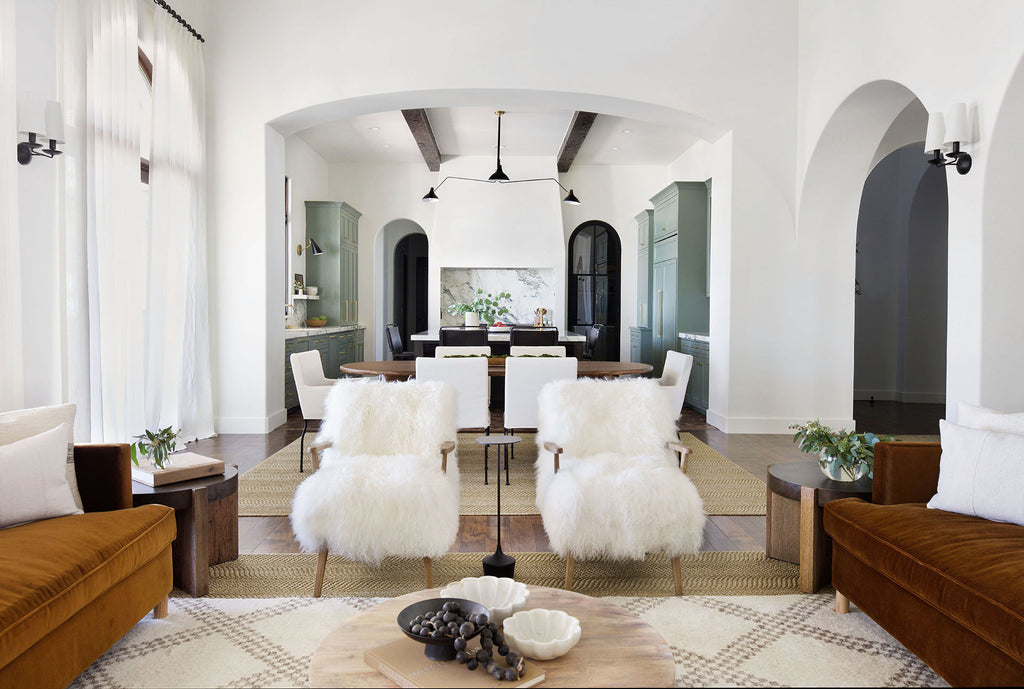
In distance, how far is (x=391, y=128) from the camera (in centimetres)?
816

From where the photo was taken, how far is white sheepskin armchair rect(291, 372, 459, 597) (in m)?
2.51

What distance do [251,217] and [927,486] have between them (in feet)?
17.8

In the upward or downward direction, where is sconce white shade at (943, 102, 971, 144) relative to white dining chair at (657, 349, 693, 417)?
upward

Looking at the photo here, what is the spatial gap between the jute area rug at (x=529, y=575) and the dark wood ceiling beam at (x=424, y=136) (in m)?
5.10

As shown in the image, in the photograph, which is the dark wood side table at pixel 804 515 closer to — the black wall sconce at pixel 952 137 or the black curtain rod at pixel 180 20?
the black wall sconce at pixel 952 137

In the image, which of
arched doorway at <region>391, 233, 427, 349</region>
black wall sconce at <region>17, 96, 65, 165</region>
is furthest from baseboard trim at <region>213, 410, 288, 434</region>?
arched doorway at <region>391, 233, 427, 349</region>

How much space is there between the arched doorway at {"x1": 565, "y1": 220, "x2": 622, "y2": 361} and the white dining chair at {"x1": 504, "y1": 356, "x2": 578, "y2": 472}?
5.82m

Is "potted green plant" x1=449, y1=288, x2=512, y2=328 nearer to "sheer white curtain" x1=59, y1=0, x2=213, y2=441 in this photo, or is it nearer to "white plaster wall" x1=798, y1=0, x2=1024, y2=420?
"sheer white curtain" x1=59, y1=0, x2=213, y2=441

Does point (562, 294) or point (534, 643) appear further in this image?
point (562, 294)

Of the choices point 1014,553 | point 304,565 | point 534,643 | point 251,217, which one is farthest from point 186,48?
point 1014,553

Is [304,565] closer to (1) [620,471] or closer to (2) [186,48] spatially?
(1) [620,471]

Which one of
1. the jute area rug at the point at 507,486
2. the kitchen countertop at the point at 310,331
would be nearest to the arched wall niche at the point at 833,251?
the jute area rug at the point at 507,486

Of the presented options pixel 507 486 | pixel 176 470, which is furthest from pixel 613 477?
pixel 176 470

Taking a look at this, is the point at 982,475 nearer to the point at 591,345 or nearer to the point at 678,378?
the point at 678,378
